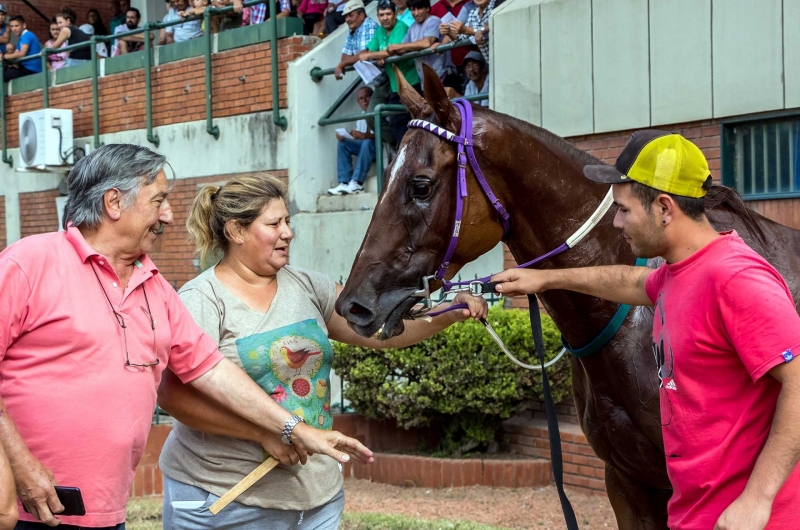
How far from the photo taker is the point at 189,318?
3518 millimetres

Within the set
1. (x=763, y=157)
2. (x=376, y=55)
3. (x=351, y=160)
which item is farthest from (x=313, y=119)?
(x=763, y=157)

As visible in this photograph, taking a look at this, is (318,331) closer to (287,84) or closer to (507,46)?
(507,46)

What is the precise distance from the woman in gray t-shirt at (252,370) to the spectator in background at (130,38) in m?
12.8

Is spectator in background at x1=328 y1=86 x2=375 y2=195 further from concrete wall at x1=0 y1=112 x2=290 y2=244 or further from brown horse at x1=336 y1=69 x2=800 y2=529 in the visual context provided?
brown horse at x1=336 y1=69 x2=800 y2=529

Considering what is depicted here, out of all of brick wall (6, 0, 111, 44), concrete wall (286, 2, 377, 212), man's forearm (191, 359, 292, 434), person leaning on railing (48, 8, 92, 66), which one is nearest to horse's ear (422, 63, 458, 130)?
man's forearm (191, 359, 292, 434)

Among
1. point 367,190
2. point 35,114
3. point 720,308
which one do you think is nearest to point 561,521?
point 720,308

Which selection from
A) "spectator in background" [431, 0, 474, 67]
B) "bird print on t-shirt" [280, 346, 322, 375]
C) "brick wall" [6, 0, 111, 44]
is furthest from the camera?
"brick wall" [6, 0, 111, 44]

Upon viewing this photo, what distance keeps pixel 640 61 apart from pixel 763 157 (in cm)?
125

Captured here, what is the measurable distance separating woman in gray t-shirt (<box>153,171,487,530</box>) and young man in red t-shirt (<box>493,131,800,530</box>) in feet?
3.44

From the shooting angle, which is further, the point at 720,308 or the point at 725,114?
the point at 725,114

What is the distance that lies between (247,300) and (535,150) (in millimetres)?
1232

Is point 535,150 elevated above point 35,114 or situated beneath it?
situated beneath

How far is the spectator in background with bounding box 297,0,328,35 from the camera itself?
1320 centimetres

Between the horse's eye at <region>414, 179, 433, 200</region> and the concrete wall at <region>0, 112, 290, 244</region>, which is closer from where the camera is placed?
the horse's eye at <region>414, 179, 433, 200</region>
